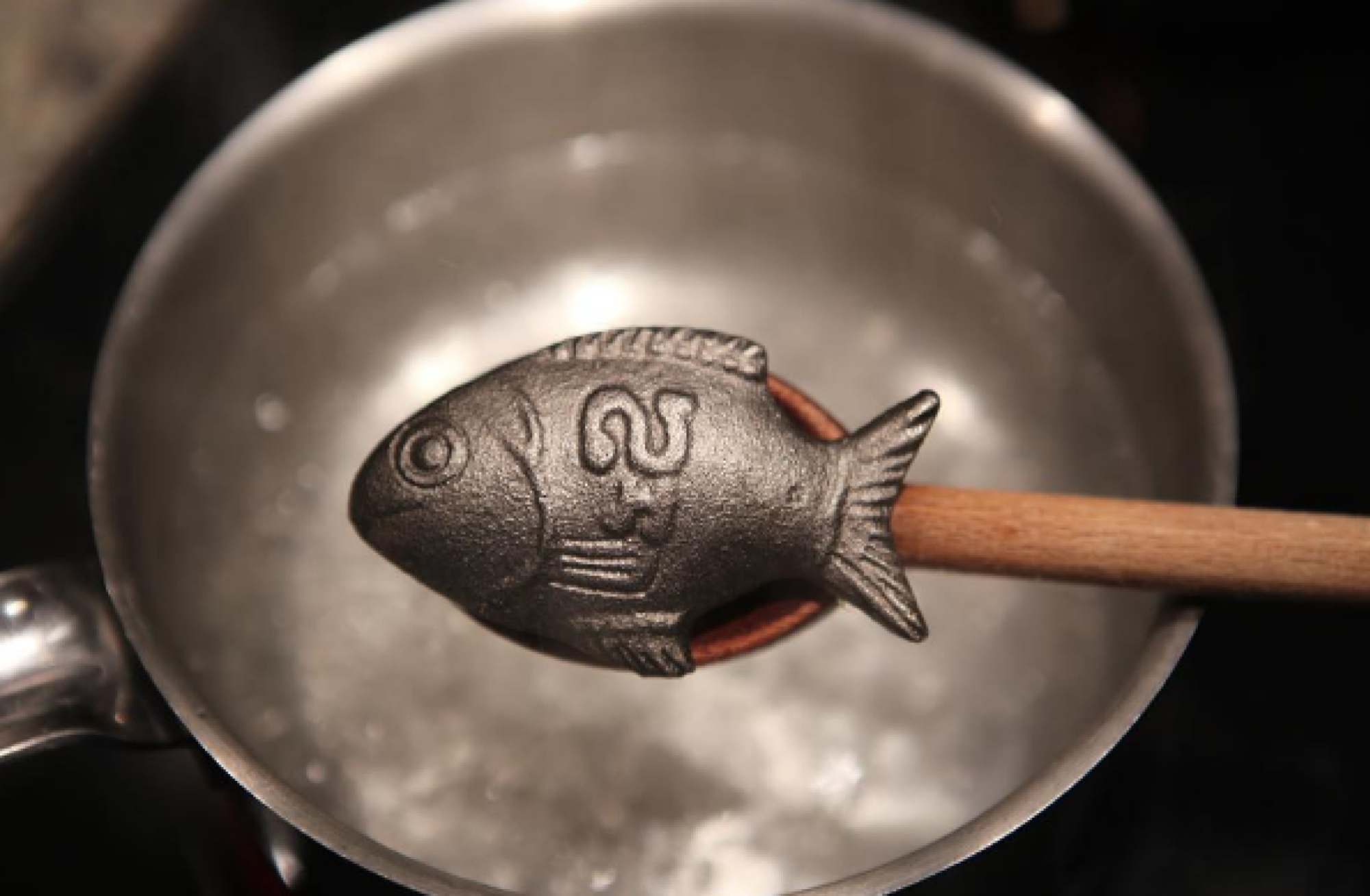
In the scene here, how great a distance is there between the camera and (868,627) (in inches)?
30.7

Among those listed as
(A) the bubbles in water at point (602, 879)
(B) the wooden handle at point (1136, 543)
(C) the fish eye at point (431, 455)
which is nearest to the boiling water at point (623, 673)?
(A) the bubbles in water at point (602, 879)

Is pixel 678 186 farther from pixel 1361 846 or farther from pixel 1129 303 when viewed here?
pixel 1361 846

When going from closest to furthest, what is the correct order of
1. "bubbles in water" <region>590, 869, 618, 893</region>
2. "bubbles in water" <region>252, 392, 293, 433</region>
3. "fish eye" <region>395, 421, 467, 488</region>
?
1. "fish eye" <region>395, 421, 467, 488</region>
2. "bubbles in water" <region>590, 869, 618, 893</region>
3. "bubbles in water" <region>252, 392, 293, 433</region>

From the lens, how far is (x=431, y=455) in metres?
0.55

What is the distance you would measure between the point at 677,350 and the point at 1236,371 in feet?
1.63

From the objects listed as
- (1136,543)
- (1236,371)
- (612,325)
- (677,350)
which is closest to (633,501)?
(677,350)

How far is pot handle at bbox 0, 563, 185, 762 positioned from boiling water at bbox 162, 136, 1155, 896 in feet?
0.40

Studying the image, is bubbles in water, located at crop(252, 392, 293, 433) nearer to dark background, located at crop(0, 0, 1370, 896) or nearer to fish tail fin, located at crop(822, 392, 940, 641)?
dark background, located at crop(0, 0, 1370, 896)

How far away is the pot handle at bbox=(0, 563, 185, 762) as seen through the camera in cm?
57

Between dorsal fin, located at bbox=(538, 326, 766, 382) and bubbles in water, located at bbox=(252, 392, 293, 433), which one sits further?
bubbles in water, located at bbox=(252, 392, 293, 433)

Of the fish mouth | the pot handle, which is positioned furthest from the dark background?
the fish mouth

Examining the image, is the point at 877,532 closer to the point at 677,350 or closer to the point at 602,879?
Result: the point at 677,350

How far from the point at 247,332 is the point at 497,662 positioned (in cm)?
26

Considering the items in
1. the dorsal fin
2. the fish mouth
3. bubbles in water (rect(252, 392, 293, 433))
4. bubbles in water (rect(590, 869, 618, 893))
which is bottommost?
bubbles in water (rect(590, 869, 618, 893))
